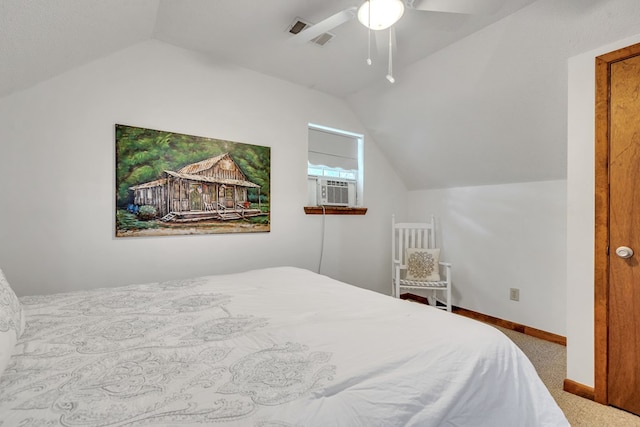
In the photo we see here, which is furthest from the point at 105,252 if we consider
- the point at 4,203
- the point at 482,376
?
the point at 482,376

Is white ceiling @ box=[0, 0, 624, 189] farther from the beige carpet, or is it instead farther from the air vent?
the beige carpet

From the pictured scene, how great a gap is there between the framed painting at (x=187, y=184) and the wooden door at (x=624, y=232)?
2.41m

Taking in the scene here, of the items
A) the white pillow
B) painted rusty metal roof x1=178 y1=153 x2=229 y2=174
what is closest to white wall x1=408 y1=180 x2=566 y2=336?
painted rusty metal roof x1=178 y1=153 x2=229 y2=174

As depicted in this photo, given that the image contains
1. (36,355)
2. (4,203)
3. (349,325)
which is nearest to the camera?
(36,355)

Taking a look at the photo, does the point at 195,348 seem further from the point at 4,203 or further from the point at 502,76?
the point at 502,76

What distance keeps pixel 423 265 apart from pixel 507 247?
811 mm

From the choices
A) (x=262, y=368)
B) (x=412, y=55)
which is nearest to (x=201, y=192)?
(x=262, y=368)

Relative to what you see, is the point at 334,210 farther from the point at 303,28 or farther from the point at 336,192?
the point at 303,28

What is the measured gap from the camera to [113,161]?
2.08 m

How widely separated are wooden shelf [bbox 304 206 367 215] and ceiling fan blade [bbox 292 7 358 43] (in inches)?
62.8

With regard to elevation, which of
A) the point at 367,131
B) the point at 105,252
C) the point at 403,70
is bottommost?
the point at 105,252

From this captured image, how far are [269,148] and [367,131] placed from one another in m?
1.35

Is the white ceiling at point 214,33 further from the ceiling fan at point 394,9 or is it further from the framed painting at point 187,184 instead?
the framed painting at point 187,184

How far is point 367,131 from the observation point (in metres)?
3.55
